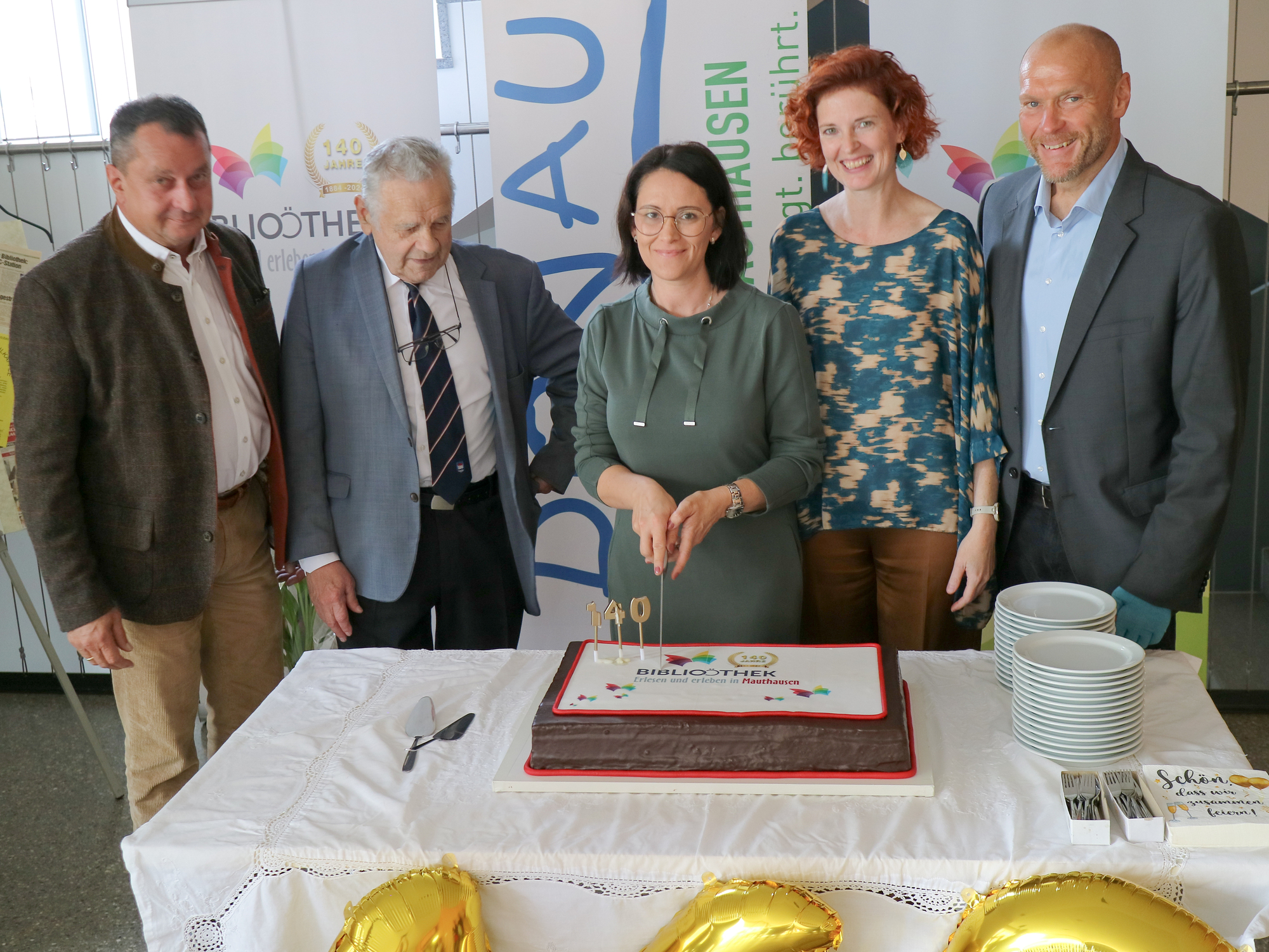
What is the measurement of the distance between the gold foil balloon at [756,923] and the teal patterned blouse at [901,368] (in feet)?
3.54

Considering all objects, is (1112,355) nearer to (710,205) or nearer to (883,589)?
(883,589)

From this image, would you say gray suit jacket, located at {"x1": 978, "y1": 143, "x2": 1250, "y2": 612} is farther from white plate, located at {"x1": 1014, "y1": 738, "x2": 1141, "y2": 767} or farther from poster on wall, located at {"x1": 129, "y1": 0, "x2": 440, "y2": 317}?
poster on wall, located at {"x1": 129, "y1": 0, "x2": 440, "y2": 317}

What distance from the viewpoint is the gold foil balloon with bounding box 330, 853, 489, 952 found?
43.1 inches

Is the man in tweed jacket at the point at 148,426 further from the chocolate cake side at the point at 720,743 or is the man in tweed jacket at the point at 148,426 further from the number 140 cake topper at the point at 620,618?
the chocolate cake side at the point at 720,743

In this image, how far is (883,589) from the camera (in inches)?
85.0

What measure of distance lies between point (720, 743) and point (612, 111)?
224cm

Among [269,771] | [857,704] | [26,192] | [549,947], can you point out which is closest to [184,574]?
[269,771]

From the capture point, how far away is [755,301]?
1909 millimetres

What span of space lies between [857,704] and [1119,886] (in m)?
0.36

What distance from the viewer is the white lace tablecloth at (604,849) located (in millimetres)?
1129

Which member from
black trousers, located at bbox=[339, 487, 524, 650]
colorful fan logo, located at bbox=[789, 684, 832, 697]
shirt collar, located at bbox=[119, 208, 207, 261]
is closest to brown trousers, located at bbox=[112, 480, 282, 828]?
black trousers, located at bbox=[339, 487, 524, 650]

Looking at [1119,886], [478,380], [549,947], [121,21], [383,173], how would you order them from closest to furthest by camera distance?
[1119,886], [549,947], [383,173], [478,380], [121,21]

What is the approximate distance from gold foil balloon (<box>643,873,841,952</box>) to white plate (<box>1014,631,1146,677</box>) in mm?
458

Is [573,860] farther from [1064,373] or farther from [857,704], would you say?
[1064,373]
